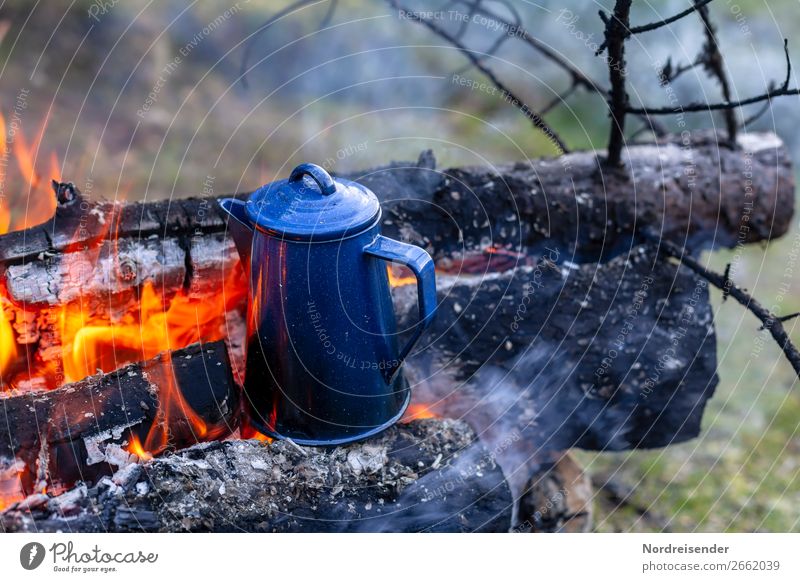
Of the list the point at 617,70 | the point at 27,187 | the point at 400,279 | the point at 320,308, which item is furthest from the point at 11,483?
the point at 27,187

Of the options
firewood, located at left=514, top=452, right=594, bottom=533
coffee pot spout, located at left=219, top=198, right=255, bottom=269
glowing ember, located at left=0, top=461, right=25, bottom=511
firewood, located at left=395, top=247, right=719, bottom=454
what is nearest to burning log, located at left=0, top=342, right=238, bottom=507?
glowing ember, located at left=0, top=461, right=25, bottom=511

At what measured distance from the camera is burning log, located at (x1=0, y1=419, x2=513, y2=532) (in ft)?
4.09

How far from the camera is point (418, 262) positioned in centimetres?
129

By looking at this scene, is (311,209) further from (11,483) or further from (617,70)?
(617,70)

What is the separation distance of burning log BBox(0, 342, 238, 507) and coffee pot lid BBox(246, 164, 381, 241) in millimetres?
341

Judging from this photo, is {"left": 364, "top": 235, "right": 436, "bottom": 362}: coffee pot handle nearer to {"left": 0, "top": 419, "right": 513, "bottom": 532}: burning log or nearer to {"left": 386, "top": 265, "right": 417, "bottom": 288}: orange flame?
{"left": 0, "top": 419, "right": 513, "bottom": 532}: burning log

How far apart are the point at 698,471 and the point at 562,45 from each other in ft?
10.6

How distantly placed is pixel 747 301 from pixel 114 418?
4.51 feet

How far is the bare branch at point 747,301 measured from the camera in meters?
1.58

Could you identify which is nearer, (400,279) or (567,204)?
(400,279)

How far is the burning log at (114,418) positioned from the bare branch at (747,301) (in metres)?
1.13

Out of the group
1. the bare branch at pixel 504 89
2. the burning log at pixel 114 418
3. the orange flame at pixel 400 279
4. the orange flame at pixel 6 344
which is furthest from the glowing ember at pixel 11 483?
the bare branch at pixel 504 89
